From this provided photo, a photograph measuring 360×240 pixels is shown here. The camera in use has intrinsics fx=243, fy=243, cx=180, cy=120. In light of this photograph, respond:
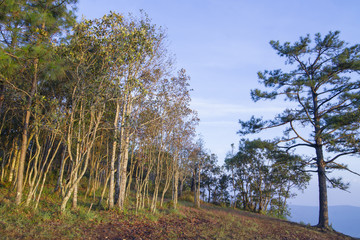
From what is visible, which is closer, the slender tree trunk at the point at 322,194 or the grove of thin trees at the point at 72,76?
the grove of thin trees at the point at 72,76

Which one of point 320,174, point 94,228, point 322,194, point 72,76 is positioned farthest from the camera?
point 320,174

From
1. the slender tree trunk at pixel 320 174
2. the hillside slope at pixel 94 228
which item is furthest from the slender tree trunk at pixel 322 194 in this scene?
the hillside slope at pixel 94 228

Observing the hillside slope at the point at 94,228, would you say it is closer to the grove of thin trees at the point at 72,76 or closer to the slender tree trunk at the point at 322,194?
the grove of thin trees at the point at 72,76

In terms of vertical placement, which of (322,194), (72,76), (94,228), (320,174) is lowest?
(94,228)

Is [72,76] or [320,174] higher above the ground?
[72,76]

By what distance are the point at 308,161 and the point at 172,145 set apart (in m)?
8.12

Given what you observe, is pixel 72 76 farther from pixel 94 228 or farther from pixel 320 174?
pixel 320 174

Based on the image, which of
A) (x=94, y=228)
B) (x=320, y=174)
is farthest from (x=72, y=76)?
(x=320, y=174)

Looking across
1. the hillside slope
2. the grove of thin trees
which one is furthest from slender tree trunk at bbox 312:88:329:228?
the grove of thin trees

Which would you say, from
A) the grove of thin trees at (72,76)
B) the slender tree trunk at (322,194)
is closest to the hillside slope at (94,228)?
the grove of thin trees at (72,76)

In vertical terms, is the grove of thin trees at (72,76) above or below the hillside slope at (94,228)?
above

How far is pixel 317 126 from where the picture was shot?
46.2 ft

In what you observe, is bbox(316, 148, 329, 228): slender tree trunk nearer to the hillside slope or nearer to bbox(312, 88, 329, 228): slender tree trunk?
bbox(312, 88, 329, 228): slender tree trunk

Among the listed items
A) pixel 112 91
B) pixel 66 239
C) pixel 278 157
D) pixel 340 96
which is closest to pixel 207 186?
pixel 278 157
